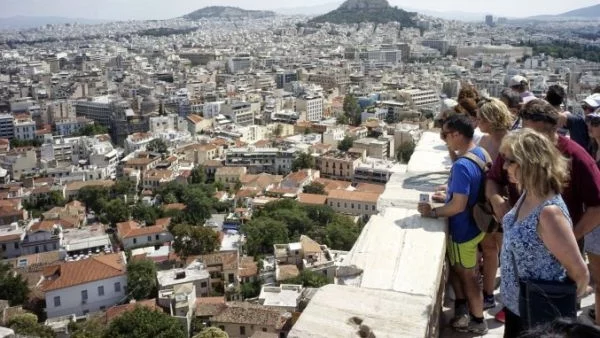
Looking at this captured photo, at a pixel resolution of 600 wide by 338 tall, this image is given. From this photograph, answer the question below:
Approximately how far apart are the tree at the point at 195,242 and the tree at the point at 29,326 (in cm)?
380

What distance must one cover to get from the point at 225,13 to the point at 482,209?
449ft

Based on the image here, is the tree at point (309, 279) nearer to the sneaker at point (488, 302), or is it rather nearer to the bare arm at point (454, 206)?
the sneaker at point (488, 302)

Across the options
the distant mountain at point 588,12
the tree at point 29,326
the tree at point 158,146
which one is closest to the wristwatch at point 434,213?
the tree at point 29,326

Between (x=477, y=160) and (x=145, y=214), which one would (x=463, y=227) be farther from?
(x=145, y=214)

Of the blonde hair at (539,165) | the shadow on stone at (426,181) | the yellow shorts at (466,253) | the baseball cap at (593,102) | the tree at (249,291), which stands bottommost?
the tree at (249,291)

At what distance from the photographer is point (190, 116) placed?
91.2 feet

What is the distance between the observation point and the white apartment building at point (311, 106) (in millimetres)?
29094

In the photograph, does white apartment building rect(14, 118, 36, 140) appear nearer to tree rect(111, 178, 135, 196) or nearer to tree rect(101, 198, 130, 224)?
tree rect(111, 178, 135, 196)

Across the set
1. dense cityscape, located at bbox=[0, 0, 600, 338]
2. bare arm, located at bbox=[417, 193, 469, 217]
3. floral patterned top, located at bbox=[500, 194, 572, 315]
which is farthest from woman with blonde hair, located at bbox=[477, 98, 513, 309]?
floral patterned top, located at bbox=[500, 194, 572, 315]

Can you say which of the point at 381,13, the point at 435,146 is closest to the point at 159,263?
the point at 435,146

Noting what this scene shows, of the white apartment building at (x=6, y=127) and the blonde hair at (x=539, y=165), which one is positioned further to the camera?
the white apartment building at (x=6, y=127)

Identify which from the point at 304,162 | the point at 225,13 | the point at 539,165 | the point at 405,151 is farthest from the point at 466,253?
the point at 225,13

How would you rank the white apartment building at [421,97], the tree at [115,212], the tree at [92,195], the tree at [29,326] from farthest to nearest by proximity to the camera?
the white apartment building at [421,97]
the tree at [92,195]
the tree at [115,212]
the tree at [29,326]

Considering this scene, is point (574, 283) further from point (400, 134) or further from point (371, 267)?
point (400, 134)
